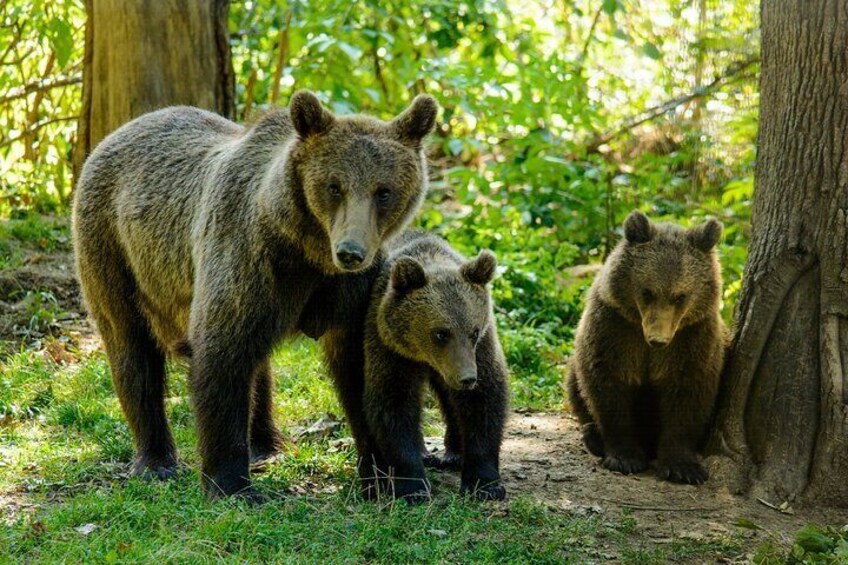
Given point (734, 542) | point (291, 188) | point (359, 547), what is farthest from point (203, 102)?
point (734, 542)

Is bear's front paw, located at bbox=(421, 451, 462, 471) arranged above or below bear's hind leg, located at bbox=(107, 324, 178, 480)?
below

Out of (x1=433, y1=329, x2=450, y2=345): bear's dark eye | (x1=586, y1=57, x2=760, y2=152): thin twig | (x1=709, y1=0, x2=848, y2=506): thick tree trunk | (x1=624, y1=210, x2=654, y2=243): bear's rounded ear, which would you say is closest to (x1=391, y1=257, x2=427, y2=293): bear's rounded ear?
(x1=433, y1=329, x2=450, y2=345): bear's dark eye

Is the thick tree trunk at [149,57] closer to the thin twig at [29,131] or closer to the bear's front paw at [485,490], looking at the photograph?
the thin twig at [29,131]

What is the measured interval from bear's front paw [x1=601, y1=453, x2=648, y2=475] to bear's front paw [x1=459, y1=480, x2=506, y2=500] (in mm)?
1032

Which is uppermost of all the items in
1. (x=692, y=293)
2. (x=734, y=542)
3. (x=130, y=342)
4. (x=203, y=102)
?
(x=203, y=102)

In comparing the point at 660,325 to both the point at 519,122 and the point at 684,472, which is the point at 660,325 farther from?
the point at 519,122

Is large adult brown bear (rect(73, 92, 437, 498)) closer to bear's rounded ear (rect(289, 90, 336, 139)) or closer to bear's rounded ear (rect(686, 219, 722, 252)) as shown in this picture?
bear's rounded ear (rect(289, 90, 336, 139))

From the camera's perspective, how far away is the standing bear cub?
21.5ft

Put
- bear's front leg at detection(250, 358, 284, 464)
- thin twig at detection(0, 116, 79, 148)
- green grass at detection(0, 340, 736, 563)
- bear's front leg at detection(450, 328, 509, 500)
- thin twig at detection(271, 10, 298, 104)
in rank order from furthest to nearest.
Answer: thin twig at detection(271, 10, 298, 104)
thin twig at detection(0, 116, 79, 148)
bear's front leg at detection(250, 358, 284, 464)
bear's front leg at detection(450, 328, 509, 500)
green grass at detection(0, 340, 736, 563)

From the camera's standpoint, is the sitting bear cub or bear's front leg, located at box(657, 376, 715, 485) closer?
the sitting bear cub

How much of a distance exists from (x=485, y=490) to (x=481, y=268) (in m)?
1.34

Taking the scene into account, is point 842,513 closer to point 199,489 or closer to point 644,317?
point 644,317

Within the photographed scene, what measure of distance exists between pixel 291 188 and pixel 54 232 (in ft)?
17.7

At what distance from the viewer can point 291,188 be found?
553 cm
